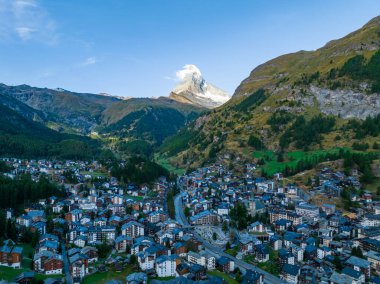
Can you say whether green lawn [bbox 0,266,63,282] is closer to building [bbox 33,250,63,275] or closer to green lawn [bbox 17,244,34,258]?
building [bbox 33,250,63,275]

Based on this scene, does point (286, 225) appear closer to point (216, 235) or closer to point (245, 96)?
point (216, 235)

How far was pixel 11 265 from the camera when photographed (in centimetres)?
4528

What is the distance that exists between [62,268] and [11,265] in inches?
254

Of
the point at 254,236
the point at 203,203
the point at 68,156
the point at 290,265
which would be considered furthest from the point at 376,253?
the point at 68,156

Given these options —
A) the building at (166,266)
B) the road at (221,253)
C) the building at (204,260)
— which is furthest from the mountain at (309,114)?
the building at (166,266)

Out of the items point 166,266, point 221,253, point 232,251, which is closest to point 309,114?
point 232,251

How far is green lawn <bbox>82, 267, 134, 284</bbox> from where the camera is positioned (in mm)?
43094

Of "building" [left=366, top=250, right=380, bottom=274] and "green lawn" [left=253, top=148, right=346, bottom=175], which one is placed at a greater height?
"green lawn" [left=253, top=148, right=346, bottom=175]

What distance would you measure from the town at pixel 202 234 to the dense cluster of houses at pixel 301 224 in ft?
0.54

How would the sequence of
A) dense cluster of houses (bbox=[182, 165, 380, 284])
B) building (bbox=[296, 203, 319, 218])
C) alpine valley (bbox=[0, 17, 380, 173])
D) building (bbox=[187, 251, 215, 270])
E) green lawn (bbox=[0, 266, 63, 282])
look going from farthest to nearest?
alpine valley (bbox=[0, 17, 380, 173]) < building (bbox=[296, 203, 319, 218]) < building (bbox=[187, 251, 215, 270]) < dense cluster of houses (bbox=[182, 165, 380, 284]) < green lawn (bbox=[0, 266, 63, 282])

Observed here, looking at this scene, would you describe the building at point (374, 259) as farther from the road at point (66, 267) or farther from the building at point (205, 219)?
the road at point (66, 267)

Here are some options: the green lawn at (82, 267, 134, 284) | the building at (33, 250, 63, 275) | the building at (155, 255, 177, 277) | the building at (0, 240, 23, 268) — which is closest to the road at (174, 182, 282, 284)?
the building at (155, 255, 177, 277)

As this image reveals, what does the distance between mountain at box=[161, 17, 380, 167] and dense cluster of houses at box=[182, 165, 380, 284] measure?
88.5 feet

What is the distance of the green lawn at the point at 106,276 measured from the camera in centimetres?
4309
